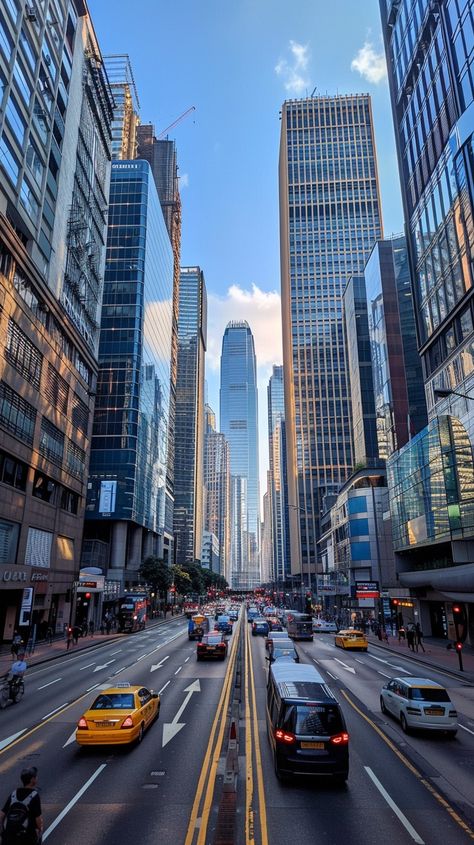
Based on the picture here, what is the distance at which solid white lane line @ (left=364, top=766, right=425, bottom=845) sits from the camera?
8692mm

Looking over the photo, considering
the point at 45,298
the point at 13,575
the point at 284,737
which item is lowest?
the point at 284,737

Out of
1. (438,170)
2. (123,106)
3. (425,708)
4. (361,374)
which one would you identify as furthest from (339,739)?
(123,106)

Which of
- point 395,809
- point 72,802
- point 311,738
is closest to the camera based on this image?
point 395,809

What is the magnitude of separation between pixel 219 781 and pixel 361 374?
111m

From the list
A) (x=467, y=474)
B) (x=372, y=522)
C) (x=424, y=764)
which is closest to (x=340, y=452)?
(x=372, y=522)

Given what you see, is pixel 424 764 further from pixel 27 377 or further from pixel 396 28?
pixel 396 28

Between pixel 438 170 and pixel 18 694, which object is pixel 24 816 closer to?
pixel 18 694

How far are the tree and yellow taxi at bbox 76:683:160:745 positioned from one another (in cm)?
7109

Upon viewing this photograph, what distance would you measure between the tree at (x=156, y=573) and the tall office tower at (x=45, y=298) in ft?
84.3

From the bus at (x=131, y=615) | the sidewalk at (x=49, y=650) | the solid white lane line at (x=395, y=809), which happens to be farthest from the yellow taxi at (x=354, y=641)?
the solid white lane line at (x=395, y=809)

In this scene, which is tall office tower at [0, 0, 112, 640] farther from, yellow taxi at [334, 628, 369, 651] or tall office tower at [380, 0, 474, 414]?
tall office tower at [380, 0, 474, 414]

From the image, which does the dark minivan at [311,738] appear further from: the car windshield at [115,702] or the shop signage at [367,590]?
the shop signage at [367,590]

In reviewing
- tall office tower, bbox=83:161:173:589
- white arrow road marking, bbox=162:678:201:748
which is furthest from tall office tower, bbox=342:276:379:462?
white arrow road marking, bbox=162:678:201:748

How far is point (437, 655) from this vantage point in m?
37.8
